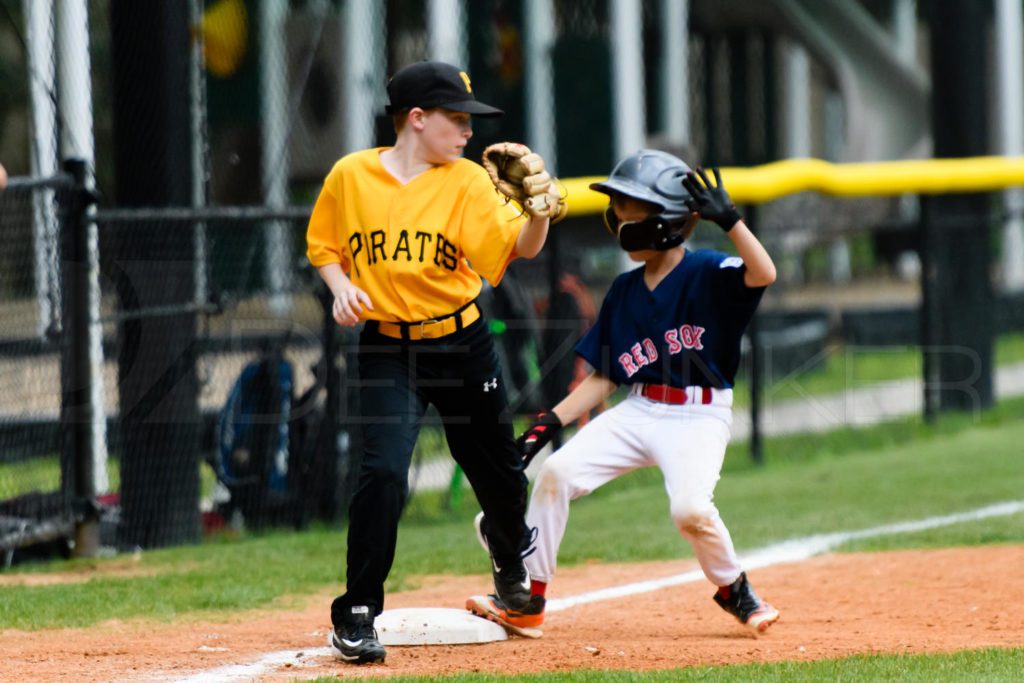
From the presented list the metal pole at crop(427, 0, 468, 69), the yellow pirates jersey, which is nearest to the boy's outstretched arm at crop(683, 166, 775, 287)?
the yellow pirates jersey

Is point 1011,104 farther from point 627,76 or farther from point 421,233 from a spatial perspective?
point 421,233

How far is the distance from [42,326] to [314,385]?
1569 mm

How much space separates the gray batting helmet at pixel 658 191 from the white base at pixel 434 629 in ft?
4.80

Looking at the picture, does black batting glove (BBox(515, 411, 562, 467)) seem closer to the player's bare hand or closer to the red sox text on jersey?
the red sox text on jersey

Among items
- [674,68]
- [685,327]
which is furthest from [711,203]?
[674,68]

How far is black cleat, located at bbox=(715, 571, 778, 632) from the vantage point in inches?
189

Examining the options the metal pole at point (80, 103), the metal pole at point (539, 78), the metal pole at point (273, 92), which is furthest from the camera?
the metal pole at point (273, 92)

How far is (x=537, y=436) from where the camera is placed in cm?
480

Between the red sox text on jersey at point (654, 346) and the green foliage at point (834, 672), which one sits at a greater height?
the red sox text on jersey at point (654, 346)

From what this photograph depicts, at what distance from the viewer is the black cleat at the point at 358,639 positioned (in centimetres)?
430

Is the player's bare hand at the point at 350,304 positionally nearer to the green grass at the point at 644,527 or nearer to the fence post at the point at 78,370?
the green grass at the point at 644,527

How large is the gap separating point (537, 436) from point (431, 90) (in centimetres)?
129

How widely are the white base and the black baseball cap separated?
1.81 meters

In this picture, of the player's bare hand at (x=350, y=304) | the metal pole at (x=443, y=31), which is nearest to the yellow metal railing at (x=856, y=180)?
the metal pole at (x=443, y=31)
